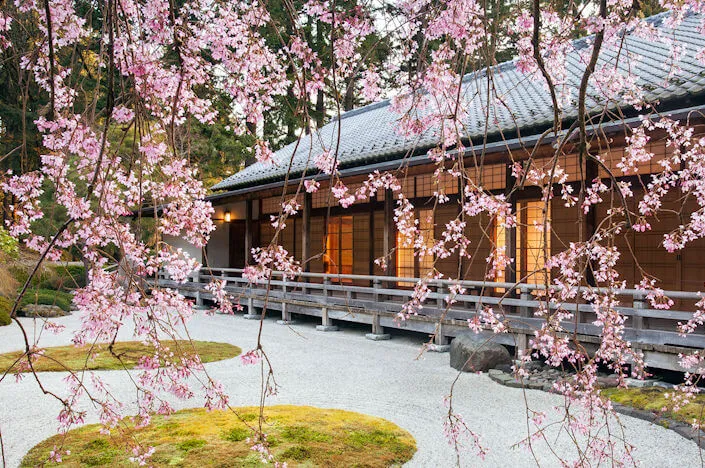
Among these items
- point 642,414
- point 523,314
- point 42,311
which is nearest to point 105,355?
point 42,311

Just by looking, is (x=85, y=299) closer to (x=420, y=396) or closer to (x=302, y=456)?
(x=302, y=456)

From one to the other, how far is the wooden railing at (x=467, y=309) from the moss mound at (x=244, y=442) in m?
1.11

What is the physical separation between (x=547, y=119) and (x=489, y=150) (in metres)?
1.04

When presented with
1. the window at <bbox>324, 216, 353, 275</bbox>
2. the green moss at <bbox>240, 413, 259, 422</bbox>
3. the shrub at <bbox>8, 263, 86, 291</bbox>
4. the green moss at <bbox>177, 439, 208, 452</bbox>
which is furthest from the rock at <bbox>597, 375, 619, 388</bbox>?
the shrub at <bbox>8, 263, 86, 291</bbox>

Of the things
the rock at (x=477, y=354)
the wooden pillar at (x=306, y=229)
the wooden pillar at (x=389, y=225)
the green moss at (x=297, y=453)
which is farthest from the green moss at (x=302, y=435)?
the wooden pillar at (x=306, y=229)

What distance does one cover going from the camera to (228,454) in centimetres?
421

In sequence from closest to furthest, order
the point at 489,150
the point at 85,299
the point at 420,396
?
1. the point at 85,299
2. the point at 420,396
3. the point at 489,150

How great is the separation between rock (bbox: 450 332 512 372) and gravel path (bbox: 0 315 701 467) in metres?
0.16

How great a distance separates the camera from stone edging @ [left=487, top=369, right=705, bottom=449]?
4.45 meters

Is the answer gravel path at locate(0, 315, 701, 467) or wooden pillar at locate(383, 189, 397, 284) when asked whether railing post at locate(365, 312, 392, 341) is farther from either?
wooden pillar at locate(383, 189, 397, 284)

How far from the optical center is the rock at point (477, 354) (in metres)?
6.77

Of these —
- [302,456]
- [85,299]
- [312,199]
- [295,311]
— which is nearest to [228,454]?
[302,456]

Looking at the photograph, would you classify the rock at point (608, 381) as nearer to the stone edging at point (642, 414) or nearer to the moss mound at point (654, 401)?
the moss mound at point (654, 401)

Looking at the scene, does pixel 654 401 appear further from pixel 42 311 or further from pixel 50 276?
pixel 50 276
